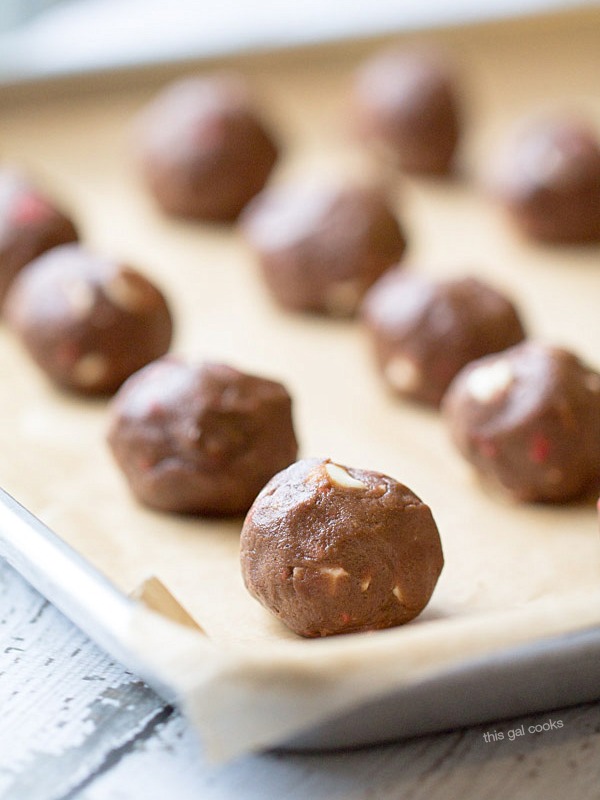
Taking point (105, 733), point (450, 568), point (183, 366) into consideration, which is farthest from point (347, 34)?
point (105, 733)

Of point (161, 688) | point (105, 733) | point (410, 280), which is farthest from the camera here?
point (410, 280)

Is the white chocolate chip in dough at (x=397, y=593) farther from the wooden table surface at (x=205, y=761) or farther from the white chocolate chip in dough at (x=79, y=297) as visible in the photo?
the white chocolate chip in dough at (x=79, y=297)

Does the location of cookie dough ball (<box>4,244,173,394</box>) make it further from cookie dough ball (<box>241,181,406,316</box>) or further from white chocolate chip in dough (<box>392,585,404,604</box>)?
white chocolate chip in dough (<box>392,585,404,604</box>)

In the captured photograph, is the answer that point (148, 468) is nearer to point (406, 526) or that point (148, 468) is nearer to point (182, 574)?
point (182, 574)

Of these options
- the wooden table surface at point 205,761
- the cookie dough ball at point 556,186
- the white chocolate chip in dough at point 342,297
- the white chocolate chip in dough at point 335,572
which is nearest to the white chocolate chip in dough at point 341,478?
the white chocolate chip in dough at point 335,572

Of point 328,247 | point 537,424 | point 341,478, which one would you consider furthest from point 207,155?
point 341,478

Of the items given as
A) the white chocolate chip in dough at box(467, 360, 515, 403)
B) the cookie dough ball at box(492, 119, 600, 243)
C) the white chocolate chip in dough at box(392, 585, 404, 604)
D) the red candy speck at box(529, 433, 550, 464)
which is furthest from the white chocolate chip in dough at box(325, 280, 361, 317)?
the white chocolate chip in dough at box(392, 585, 404, 604)
